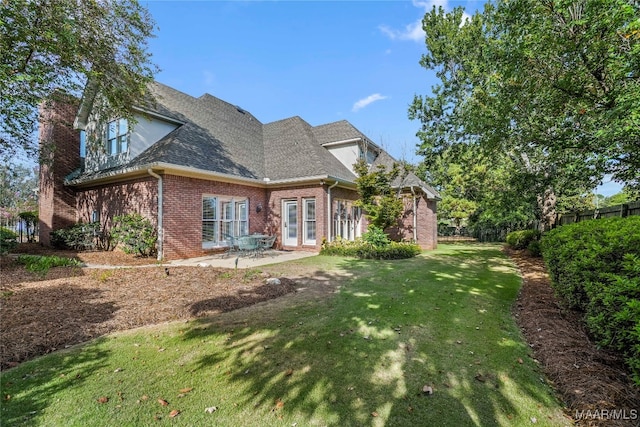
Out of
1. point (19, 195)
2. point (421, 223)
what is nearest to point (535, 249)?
point (421, 223)

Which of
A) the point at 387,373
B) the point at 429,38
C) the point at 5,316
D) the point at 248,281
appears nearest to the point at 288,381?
the point at 387,373

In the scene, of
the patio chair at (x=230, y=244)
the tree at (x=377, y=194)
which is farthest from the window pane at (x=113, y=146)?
the tree at (x=377, y=194)

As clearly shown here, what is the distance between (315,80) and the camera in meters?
15.2

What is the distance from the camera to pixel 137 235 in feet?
34.0

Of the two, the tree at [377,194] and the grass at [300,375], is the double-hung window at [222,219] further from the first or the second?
the grass at [300,375]

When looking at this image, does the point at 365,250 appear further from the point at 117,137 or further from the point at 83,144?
the point at 83,144

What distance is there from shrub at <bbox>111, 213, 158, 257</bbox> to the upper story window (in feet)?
11.6

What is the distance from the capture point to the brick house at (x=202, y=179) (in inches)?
429

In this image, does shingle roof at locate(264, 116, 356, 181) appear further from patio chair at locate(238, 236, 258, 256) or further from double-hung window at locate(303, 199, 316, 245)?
patio chair at locate(238, 236, 258, 256)

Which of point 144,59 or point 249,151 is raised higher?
point 144,59

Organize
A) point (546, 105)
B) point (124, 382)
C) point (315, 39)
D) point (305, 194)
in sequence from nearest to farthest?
point (124, 382), point (546, 105), point (315, 39), point (305, 194)

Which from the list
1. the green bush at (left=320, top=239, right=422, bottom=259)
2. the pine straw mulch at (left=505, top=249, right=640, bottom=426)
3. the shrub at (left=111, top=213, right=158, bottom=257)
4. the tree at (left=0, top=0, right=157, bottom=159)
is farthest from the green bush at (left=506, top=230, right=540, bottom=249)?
the tree at (left=0, top=0, right=157, bottom=159)

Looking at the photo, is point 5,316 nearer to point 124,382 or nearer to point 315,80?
point 124,382

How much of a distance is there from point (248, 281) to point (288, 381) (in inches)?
172
